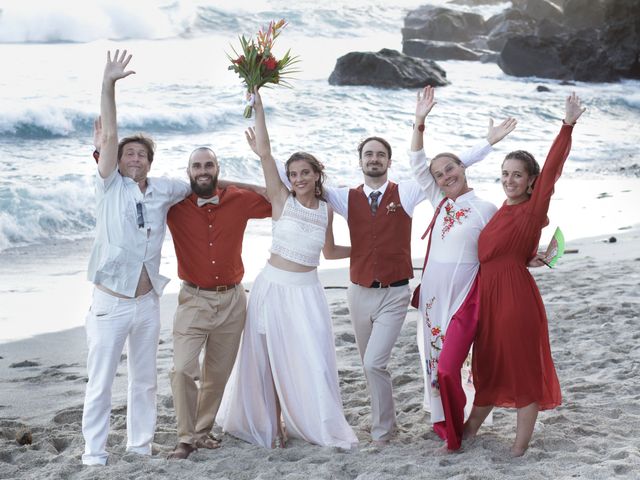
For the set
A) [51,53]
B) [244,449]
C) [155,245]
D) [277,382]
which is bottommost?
[244,449]

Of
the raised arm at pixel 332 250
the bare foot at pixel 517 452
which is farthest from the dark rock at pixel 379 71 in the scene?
the bare foot at pixel 517 452

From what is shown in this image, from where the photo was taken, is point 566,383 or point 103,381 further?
point 566,383

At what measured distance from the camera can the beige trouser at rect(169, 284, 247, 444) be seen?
4699 millimetres

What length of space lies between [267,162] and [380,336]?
1.13m

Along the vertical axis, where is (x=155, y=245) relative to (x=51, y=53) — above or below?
below

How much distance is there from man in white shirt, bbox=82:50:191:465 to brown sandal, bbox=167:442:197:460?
15 cm

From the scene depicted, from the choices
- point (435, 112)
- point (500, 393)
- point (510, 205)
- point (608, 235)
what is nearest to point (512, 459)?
point (500, 393)

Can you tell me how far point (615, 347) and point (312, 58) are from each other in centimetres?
2295

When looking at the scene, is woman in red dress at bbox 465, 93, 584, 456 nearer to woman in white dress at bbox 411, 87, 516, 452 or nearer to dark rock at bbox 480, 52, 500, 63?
woman in white dress at bbox 411, 87, 516, 452

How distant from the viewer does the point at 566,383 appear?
5.75m

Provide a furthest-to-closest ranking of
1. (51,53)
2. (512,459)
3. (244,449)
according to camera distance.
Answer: (51,53)
(244,449)
(512,459)

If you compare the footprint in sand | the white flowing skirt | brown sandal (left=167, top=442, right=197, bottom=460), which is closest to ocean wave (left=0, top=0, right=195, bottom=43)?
the footprint in sand

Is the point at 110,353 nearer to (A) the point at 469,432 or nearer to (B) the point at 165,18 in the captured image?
(A) the point at 469,432

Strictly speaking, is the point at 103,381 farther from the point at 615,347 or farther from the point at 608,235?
the point at 608,235
